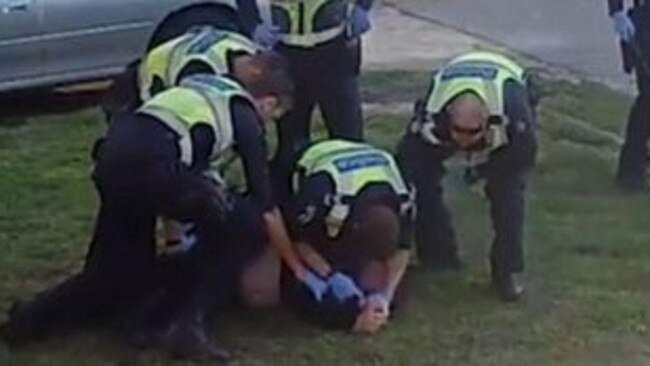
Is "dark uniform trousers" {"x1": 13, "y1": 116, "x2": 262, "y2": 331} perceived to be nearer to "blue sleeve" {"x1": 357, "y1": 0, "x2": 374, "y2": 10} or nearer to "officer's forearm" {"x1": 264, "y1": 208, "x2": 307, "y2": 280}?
"officer's forearm" {"x1": 264, "y1": 208, "x2": 307, "y2": 280}

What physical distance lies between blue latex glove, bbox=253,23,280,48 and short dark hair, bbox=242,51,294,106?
1015 millimetres

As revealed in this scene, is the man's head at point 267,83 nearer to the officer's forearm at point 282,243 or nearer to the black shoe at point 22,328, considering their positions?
the officer's forearm at point 282,243

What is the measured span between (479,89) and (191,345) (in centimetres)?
142

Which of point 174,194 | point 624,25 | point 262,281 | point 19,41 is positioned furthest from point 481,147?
→ point 19,41

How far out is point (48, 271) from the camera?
785 cm

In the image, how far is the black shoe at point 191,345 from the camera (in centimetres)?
671

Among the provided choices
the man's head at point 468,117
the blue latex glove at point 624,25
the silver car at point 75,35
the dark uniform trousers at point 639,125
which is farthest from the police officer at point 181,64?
the silver car at point 75,35

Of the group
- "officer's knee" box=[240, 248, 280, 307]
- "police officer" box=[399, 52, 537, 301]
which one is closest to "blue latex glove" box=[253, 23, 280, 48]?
"police officer" box=[399, 52, 537, 301]

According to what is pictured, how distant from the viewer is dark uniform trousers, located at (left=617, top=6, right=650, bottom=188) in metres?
9.29

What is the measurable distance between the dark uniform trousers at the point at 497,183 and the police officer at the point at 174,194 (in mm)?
662

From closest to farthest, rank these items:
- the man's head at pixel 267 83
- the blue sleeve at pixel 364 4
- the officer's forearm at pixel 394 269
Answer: the man's head at pixel 267 83
the officer's forearm at pixel 394 269
the blue sleeve at pixel 364 4

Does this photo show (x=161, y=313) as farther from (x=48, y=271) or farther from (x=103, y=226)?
(x=48, y=271)

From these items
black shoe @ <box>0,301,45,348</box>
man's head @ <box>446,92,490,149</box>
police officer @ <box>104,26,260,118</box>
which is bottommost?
black shoe @ <box>0,301,45,348</box>

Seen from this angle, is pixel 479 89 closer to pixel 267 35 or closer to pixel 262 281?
pixel 262 281
